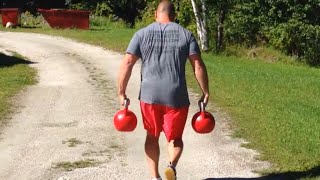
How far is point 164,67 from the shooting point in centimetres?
539

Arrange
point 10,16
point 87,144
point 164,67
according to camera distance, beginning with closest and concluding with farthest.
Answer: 1. point 164,67
2. point 87,144
3. point 10,16

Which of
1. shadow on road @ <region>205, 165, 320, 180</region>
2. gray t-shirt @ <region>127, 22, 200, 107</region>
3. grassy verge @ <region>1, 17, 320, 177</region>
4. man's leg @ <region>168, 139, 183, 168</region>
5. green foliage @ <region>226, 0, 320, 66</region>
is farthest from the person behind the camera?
green foliage @ <region>226, 0, 320, 66</region>

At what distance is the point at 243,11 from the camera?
26953 millimetres

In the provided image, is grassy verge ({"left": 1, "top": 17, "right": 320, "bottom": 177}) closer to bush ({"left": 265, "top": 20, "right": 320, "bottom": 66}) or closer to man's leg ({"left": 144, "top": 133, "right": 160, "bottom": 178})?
man's leg ({"left": 144, "top": 133, "right": 160, "bottom": 178})

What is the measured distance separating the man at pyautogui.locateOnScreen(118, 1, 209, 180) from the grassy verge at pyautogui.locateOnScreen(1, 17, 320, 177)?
1.64 m

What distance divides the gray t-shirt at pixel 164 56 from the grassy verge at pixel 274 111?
1787mm

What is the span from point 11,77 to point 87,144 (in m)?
7.47

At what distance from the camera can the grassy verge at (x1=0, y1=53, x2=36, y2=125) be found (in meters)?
11.0

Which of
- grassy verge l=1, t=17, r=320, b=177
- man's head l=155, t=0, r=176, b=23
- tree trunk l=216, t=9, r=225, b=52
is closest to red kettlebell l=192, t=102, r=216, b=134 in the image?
man's head l=155, t=0, r=176, b=23

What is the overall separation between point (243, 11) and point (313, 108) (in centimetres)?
1630

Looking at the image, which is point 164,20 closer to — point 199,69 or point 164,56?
point 164,56

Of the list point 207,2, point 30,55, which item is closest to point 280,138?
point 30,55

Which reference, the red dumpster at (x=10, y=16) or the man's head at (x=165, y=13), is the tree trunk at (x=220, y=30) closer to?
the red dumpster at (x=10, y=16)

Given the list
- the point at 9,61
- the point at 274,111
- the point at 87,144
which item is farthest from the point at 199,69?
the point at 9,61
